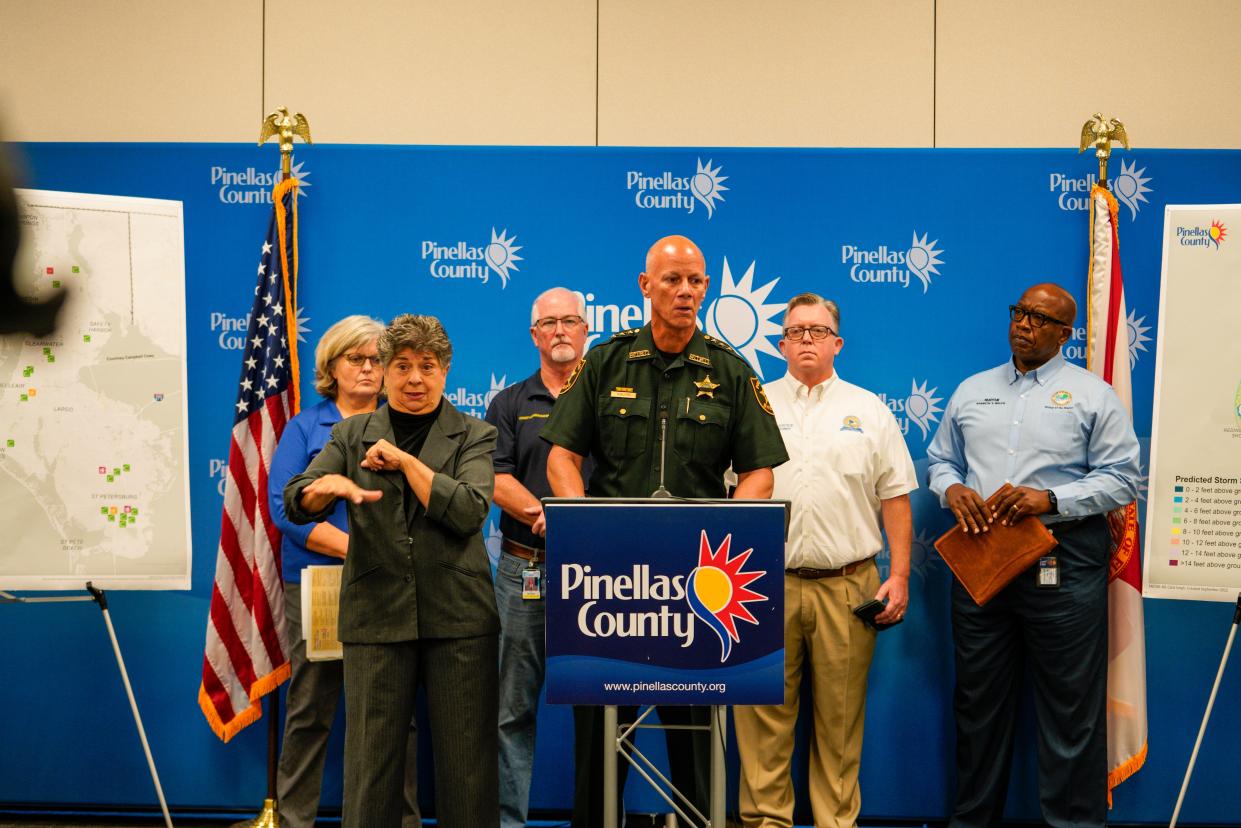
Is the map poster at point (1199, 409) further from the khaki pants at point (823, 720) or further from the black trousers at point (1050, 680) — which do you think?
the khaki pants at point (823, 720)

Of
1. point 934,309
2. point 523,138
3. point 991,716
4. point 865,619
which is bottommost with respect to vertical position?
point 991,716

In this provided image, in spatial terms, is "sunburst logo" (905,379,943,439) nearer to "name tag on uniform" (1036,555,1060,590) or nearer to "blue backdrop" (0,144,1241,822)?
"blue backdrop" (0,144,1241,822)

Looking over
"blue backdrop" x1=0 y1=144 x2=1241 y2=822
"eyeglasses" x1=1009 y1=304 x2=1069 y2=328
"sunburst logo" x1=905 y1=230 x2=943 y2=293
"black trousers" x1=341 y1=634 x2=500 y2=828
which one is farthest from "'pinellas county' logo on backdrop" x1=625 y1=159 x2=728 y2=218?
"black trousers" x1=341 y1=634 x2=500 y2=828

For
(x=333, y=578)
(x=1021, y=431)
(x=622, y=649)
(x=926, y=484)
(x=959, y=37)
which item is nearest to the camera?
(x=622, y=649)

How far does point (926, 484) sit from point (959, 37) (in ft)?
6.67

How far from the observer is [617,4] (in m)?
4.79

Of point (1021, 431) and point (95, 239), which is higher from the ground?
point (95, 239)

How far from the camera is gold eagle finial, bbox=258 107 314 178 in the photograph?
4379 mm

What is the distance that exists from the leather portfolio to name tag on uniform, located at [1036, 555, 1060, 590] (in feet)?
0.17

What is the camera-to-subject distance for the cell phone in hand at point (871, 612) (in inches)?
159

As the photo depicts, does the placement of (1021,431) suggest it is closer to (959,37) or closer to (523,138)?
(959,37)

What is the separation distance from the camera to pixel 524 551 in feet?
13.0

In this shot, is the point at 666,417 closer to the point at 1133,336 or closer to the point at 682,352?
the point at 682,352

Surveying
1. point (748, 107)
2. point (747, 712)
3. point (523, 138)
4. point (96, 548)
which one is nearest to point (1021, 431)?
point (747, 712)
